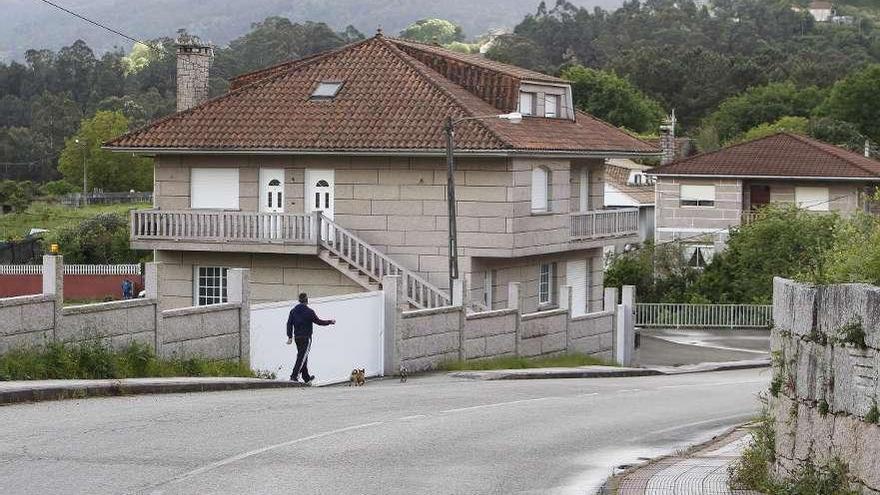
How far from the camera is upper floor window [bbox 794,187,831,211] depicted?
65.6m

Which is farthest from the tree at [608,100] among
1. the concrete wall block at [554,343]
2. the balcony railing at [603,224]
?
the concrete wall block at [554,343]

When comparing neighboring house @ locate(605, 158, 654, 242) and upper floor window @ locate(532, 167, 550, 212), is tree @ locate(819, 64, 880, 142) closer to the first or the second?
neighboring house @ locate(605, 158, 654, 242)

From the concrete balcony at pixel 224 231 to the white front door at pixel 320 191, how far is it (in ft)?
6.27

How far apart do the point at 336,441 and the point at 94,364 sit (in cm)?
775

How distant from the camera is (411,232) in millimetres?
44469

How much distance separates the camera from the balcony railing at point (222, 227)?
43188 millimetres

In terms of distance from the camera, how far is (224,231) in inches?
1743

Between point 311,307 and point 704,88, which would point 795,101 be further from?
point 311,307

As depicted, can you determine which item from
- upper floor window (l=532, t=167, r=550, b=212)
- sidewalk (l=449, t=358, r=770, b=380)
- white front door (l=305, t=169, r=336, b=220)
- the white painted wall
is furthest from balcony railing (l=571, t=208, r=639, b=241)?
the white painted wall

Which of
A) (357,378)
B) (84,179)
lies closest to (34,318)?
(357,378)

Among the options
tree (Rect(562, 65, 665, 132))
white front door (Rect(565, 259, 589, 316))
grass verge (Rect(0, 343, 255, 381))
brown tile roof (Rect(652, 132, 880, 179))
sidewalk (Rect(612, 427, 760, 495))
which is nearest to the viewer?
sidewalk (Rect(612, 427, 760, 495))

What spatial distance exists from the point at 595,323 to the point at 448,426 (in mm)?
23468

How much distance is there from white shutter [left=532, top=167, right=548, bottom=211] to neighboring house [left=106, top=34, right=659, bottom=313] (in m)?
0.07

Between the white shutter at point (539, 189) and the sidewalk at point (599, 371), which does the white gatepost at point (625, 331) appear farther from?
the white shutter at point (539, 189)
